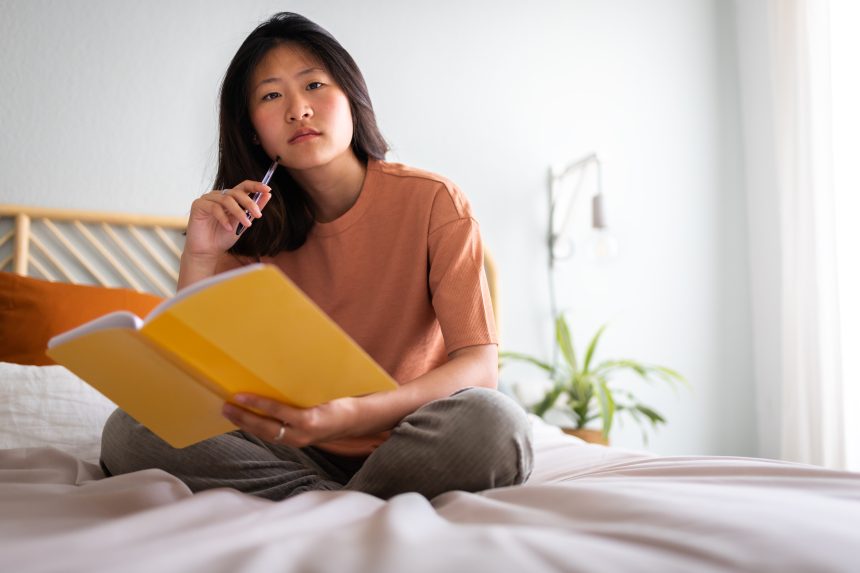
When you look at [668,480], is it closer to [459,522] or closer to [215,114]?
[459,522]

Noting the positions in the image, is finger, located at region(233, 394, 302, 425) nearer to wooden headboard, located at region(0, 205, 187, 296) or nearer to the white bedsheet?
the white bedsheet

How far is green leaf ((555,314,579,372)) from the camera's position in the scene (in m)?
2.33

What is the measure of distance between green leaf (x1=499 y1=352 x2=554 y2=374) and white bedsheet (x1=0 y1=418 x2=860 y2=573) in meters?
1.39

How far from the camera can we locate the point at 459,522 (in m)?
0.70

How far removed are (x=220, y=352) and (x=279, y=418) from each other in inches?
4.6

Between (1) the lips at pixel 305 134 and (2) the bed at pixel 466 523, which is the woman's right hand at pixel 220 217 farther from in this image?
(2) the bed at pixel 466 523

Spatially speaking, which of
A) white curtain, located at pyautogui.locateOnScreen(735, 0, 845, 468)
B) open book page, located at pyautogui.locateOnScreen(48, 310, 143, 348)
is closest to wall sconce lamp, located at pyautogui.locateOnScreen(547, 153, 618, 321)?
white curtain, located at pyautogui.locateOnScreen(735, 0, 845, 468)

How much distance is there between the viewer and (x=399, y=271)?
121 cm

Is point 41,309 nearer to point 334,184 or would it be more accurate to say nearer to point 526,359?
point 334,184

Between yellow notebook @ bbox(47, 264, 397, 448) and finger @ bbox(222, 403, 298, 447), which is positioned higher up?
yellow notebook @ bbox(47, 264, 397, 448)

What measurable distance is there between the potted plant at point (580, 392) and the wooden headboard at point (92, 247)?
102cm

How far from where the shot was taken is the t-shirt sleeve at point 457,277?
108cm

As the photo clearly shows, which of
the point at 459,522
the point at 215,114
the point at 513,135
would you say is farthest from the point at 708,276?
the point at 459,522

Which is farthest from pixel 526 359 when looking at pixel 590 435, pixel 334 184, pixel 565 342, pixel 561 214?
pixel 334 184
